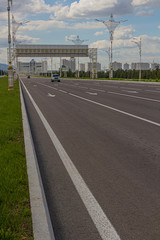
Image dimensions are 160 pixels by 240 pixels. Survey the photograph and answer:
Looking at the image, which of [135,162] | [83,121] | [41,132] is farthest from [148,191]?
[83,121]

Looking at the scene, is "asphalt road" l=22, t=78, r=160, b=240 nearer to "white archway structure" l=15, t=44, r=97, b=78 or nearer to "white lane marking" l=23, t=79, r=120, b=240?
"white lane marking" l=23, t=79, r=120, b=240

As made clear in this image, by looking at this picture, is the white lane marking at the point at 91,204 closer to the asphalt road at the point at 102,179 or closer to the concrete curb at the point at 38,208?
the asphalt road at the point at 102,179

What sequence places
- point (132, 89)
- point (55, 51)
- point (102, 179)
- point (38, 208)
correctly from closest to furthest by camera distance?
1. point (38, 208)
2. point (102, 179)
3. point (132, 89)
4. point (55, 51)

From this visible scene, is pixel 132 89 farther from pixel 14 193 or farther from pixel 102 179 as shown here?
pixel 14 193

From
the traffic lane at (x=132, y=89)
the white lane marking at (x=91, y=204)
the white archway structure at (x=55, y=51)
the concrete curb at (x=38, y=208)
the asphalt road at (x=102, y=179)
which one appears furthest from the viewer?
the white archway structure at (x=55, y=51)

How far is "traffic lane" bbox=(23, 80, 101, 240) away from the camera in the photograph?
3291mm

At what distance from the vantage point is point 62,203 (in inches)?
158

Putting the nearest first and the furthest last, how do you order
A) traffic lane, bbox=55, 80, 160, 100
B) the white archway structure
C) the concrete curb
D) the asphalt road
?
the concrete curb
the asphalt road
traffic lane, bbox=55, 80, 160, 100
the white archway structure

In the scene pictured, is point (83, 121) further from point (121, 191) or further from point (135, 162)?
point (121, 191)

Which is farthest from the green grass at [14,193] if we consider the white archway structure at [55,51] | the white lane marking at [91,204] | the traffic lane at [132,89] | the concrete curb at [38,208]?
the white archway structure at [55,51]

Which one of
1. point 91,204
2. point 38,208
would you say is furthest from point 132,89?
point 38,208

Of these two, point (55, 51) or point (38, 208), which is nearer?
point (38, 208)

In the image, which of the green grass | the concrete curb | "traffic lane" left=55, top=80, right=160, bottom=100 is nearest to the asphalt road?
the concrete curb

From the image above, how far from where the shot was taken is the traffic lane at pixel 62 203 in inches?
130
